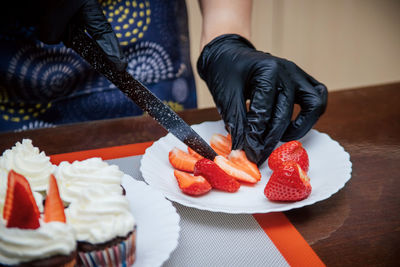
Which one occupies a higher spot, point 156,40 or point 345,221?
point 156,40

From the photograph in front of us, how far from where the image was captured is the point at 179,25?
62.0 inches

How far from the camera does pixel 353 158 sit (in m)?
1.07

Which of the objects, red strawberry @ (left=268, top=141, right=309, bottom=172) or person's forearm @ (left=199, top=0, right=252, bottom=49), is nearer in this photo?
red strawberry @ (left=268, top=141, right=309, bottom=172)

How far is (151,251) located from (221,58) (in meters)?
0.72

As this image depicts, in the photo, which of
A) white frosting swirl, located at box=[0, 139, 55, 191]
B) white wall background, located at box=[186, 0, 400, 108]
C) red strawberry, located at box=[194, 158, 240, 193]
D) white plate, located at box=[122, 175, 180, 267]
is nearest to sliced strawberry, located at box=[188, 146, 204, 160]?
red strawberry, located at box=[194, 158, 240, 193]

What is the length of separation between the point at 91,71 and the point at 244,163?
2.57ft

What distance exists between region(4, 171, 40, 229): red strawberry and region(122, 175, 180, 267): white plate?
0.19 metres

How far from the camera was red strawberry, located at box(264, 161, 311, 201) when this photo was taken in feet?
2.66

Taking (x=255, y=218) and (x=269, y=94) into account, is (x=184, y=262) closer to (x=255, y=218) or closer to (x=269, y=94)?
(x=255, y=218)

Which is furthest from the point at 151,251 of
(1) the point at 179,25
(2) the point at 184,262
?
(1) the point at 179,25

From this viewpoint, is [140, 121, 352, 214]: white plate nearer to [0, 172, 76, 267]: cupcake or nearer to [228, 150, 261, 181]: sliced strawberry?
[228, 150, 261, 181]: sliced strawberry

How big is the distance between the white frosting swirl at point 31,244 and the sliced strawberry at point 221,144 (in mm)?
605

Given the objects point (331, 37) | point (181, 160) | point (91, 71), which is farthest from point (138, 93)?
point (331, 37)

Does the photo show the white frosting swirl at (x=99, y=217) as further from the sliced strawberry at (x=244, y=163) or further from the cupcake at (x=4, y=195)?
the sliced strawberry at (x=244, y=163)
